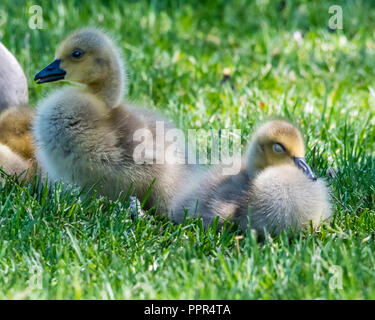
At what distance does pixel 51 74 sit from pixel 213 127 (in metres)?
1.20

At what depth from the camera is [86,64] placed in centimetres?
340

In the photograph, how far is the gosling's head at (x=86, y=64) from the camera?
3.40 meters

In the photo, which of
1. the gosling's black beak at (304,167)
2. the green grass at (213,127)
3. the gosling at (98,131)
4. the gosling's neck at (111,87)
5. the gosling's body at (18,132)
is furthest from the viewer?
the gosling's body at (18,132)

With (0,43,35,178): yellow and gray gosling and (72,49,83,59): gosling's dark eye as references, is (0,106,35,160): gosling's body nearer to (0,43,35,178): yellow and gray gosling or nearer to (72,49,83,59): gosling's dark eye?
(0,43,35,178): yellow and gray gosling

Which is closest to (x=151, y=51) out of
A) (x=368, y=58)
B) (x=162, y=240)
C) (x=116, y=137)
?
(x=368, y=58)

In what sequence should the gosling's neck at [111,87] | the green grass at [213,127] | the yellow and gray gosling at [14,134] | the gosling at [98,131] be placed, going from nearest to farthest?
the green grass at [213,127], the gosling at [98,131], the gosling's neck at [111,87], the yellow and gray gosling at [14,134]

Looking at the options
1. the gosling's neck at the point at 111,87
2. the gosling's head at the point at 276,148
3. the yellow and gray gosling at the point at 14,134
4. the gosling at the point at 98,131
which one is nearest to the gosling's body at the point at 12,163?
the yellow and gray gosling at the point at 14,134

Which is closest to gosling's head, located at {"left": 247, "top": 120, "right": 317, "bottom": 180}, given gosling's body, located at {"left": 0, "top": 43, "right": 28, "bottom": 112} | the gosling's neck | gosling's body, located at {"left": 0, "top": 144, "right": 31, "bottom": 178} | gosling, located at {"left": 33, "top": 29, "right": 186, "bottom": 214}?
gosling, located at {"left": 33, "top": 29, "right": 186, "bottom": 214}

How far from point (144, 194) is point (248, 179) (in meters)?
0.51

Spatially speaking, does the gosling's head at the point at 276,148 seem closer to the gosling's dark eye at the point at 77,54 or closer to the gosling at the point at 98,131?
the gosling at the point at 98,131

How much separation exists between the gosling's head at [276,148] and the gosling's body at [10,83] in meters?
1.61

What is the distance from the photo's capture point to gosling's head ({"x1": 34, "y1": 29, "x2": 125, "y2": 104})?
134 inches
